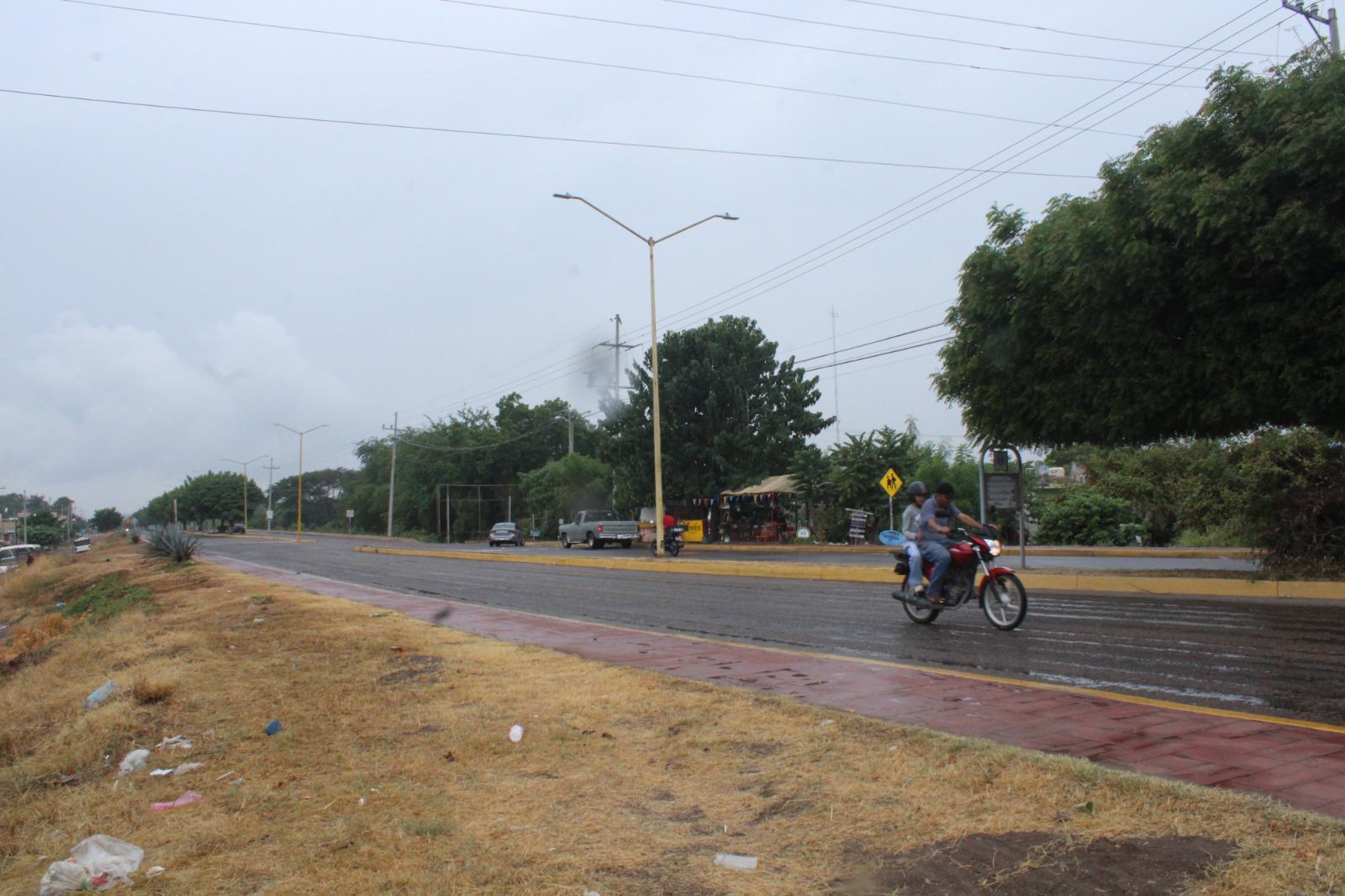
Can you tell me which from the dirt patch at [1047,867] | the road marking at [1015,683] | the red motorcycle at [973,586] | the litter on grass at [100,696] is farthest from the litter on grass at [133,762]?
the red motorcycle at [973,586]

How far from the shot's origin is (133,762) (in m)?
5.89

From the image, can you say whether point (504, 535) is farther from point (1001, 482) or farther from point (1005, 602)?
point (1005, 602)

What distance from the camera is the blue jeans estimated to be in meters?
10.5

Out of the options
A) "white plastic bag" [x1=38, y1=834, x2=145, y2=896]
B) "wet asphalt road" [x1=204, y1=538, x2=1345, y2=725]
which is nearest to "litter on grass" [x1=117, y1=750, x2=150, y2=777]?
"white plastic bag" [x1=38, y1=834, x2=145, y2=896]

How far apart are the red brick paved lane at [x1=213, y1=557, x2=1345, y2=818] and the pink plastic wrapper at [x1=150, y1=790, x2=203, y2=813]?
3.68 metres

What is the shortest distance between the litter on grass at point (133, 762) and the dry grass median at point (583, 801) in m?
0.08

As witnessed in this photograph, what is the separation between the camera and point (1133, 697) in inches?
248

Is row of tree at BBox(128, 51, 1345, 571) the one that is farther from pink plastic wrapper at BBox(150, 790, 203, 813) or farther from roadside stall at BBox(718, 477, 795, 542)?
roadside stall at BBox(718, 477, 795, 542)

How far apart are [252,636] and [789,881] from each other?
9.90 metres

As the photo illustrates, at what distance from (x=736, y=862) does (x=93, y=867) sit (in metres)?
2.68

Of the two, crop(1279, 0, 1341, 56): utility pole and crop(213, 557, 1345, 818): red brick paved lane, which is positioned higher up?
crop(1279, 0, 1341, 56): utility pole

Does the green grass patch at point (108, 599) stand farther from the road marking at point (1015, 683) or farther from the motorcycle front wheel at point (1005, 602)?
the motorcycle front wheel at point (1005, 602)

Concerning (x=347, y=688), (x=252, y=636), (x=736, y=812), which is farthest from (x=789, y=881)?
(x=252, y=636)

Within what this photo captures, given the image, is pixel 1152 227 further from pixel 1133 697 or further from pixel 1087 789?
pixel 1087 789
